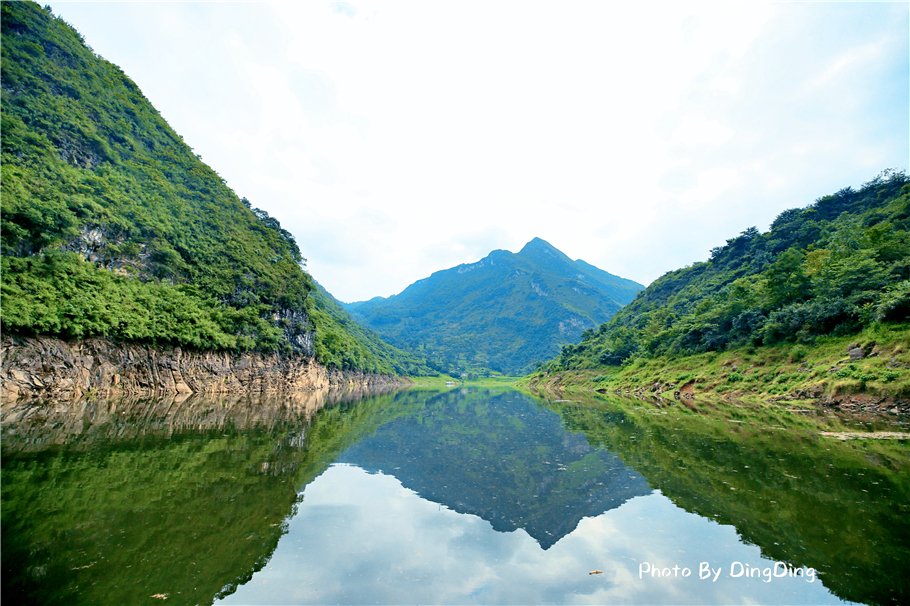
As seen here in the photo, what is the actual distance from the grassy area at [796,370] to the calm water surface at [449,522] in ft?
43.2

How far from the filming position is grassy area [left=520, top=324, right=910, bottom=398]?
70.8 ft

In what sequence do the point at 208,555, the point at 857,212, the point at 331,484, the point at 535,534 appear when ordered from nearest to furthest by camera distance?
the point at 208,555, the point at 535,534, the point at 331,484, the point at 857,212

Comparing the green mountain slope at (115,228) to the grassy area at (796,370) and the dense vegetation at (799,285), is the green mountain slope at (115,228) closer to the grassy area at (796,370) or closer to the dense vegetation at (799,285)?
the grassy area at (796,370)

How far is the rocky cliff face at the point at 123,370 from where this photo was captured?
76.5ft

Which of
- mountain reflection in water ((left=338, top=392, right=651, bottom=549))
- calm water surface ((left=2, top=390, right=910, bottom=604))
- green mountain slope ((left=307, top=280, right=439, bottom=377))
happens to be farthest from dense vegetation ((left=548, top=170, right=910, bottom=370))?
green mountain slope ((left=307, top=280, right=439, bottom=377))

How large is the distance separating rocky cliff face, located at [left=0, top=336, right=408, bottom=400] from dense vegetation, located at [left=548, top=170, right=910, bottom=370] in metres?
55.9

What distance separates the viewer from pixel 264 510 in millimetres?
7820

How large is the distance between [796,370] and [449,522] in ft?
112

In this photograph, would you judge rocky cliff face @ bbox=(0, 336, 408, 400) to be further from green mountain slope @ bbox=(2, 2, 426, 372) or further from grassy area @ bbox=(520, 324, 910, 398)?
grassy area @ bbox=(520, 324, 910, 398)

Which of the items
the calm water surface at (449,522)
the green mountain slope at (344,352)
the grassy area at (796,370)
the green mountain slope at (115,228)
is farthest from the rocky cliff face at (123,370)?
the grassy area at (796,370)

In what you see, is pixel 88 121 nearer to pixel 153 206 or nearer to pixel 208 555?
pixel 153 206

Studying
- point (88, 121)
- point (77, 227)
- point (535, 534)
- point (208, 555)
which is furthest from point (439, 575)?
point (88, 121)

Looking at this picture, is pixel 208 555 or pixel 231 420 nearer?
pixel 208 555

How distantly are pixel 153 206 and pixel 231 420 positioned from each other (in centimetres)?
4517
